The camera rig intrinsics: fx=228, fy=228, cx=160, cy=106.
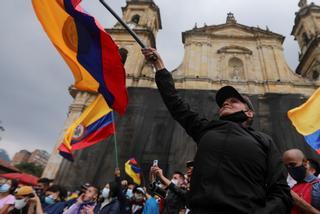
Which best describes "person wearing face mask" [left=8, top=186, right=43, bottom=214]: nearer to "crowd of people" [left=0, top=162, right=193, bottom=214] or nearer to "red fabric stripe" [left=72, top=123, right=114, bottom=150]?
"crowd of people" [left=0, top=162, right=193, bottom=214]

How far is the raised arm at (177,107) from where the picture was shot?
162cm

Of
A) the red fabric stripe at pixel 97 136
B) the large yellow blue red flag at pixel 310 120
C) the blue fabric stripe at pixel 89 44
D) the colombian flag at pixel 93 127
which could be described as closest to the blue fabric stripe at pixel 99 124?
the colombian flag at pixel 93 127

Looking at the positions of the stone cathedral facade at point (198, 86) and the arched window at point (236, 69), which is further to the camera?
the arched window at point (236, 69)

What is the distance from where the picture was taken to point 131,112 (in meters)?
13.8

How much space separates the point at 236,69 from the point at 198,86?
167 inches

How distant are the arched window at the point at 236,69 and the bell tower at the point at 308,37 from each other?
18.5 feet

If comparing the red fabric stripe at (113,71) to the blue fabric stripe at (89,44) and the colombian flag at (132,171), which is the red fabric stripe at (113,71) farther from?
the colombian flag at (132,171)

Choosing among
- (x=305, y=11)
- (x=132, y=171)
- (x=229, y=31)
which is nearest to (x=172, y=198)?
(x=132, y=171)

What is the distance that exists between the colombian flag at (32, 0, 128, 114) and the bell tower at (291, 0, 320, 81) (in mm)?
18726

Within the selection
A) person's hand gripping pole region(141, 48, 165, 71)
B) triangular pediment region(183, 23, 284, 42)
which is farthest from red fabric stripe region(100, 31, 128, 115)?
triangular pediment region(183, 23, 284, 42)

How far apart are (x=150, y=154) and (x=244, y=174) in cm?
1118

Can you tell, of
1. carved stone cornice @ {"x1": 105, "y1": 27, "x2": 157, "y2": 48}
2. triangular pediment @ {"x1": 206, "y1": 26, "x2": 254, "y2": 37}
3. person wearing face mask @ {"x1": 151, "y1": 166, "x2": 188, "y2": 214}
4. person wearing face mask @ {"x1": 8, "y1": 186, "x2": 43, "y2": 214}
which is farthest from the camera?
triangular pediment @ {"x1": 206, "y1": 26, "x2": 254, "y2": 37}

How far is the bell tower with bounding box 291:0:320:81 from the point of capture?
18.0 metres

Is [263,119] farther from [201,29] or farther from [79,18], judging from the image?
[79,18]
